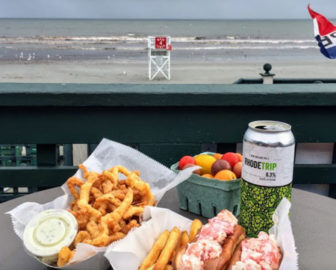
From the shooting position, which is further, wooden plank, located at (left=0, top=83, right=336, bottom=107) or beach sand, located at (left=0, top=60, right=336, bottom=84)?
beach sand, located at (left=0, top=60, right=336, bottom=84)

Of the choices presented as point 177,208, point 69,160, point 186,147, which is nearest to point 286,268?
point 177,208

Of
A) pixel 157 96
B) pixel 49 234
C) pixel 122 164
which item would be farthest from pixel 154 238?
pixel 157 96

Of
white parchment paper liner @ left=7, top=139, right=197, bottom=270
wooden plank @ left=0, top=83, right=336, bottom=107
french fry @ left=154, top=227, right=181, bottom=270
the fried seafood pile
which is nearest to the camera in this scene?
french fry @ left=154, top=227, right=181, bottom=270

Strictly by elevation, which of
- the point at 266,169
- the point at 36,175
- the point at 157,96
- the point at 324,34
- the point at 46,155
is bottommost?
the point at 36,175

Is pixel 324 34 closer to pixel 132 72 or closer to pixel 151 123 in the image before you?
pixel 151 123

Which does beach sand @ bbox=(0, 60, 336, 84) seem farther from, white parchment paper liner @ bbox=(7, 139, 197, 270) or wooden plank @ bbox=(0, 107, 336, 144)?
white parchment paper liner @ bbox=(7, 139, 197, 270)

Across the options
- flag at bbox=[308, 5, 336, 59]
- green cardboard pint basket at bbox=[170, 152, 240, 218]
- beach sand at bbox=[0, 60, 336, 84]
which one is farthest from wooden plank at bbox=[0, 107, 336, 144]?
beach sand at bbox=[0, 60, 336, 84]

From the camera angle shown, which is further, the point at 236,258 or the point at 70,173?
the point at 70,173
